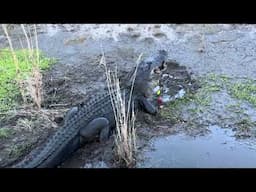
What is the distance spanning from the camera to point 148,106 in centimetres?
511

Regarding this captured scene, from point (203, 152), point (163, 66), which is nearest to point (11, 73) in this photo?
point (163, 66)

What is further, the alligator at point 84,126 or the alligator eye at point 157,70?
the alligator eye at point 157,70

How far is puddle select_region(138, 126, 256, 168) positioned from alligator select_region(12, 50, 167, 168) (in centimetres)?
59

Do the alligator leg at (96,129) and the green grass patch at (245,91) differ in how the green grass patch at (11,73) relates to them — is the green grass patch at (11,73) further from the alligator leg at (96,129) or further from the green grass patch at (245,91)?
the green grass patch at (245,91)

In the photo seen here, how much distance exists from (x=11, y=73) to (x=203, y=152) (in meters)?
3.09

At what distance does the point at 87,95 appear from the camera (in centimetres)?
558

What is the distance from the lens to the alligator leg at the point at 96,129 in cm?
458

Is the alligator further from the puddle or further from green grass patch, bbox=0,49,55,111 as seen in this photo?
green grass patch, bbox=0,49,55,111

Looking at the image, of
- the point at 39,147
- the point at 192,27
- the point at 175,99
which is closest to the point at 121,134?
the point at 39,147

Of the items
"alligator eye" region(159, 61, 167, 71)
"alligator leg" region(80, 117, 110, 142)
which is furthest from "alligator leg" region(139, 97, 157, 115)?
"alligator eye" region(159, 61, 167, 71)

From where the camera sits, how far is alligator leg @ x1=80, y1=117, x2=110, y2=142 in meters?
4.58

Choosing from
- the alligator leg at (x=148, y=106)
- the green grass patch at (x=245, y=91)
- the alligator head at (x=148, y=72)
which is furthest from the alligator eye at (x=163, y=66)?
the green grass patch at (x=245, y=91)
